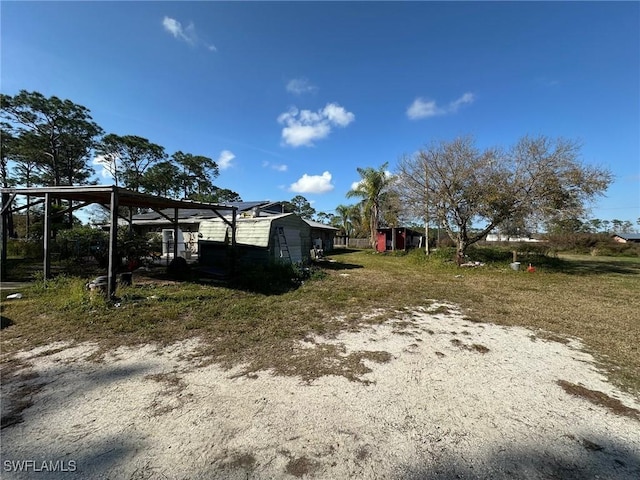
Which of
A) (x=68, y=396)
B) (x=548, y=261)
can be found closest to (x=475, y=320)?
(x=68, y=396)

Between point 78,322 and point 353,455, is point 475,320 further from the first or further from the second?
point 78,322

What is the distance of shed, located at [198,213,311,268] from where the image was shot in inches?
425

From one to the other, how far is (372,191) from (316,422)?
22.8m

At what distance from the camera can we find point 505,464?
1906 mm

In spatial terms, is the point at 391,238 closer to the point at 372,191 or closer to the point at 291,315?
the point at 372,191

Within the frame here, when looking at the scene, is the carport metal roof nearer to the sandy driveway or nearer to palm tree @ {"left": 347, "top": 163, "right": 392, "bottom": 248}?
the sandy driveway

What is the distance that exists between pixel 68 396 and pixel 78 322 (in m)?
2.59

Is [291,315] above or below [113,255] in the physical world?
below

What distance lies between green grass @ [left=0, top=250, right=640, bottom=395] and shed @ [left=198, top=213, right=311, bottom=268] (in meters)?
2.78

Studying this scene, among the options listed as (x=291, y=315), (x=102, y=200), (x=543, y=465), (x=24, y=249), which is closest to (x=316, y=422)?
(x=543, y=465)

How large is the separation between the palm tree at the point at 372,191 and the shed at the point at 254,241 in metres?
13.0

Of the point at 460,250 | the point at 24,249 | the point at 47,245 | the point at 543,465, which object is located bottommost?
the point at 543,465

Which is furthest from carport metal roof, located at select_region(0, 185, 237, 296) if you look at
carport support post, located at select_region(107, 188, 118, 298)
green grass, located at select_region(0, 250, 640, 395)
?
green grass, located at select_region(0, 250, 640, 395)

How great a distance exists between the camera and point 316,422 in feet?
7.61
